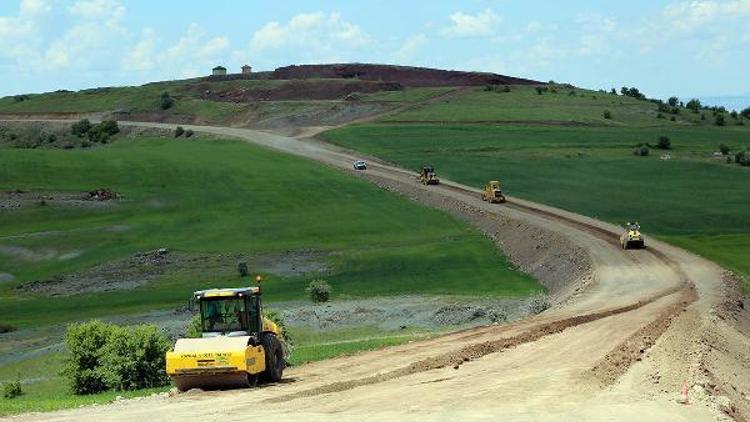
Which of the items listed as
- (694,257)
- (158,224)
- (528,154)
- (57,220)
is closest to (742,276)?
(694,257)

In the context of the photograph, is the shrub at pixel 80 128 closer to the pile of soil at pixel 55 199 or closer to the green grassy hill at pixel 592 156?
the green grassy hill at pixel 592 156

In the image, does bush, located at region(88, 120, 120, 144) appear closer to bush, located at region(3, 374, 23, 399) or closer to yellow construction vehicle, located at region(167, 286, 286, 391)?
bush, located at region(3, 374, 23, 399)

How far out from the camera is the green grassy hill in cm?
8875

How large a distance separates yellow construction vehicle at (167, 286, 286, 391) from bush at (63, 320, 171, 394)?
5.88 m

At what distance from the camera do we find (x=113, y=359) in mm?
36688

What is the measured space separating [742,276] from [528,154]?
238ft

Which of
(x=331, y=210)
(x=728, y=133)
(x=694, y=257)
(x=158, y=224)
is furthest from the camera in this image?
(x=728, y=133)

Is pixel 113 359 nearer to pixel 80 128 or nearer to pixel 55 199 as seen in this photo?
pixel 55 199

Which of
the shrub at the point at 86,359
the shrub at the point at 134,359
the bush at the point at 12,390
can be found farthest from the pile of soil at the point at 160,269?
the shrub at the point at 134,359

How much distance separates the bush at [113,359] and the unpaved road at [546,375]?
195 inches

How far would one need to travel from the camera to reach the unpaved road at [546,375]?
25.8 m

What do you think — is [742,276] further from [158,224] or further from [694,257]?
[158,224]

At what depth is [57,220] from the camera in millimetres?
94375

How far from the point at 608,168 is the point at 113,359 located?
89091 mm
